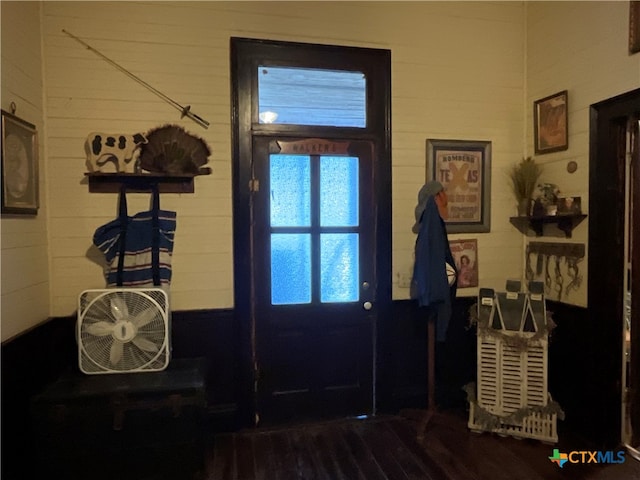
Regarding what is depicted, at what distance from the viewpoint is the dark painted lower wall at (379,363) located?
2363 millimetres

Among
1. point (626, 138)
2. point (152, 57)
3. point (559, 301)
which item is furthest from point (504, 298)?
point (152, 57)

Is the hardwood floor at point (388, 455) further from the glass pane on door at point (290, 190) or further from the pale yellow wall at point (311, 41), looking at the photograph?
the glass pane on door at point (290, 190)

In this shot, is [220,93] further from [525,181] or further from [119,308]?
[525,181]

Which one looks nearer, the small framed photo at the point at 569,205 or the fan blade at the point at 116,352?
the fan blade at the point at 116,352

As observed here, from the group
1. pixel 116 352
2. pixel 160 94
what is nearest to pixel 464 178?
pixel 160 94

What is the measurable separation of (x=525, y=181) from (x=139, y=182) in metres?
2.73

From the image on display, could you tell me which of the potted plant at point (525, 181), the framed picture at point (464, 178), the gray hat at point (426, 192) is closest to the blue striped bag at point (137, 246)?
the gray hat at point (426, 192)

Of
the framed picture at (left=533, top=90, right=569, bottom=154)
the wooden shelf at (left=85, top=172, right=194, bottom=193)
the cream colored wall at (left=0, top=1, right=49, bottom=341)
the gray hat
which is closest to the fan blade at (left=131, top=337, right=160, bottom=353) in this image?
the cream colored wall at (left=0, top=1, right=49, bottom=341)

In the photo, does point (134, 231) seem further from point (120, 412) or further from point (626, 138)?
point (626, 138)

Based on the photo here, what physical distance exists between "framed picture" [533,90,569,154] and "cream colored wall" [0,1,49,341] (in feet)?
11.0

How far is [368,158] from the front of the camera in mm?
3309

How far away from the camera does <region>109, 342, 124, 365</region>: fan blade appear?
268 centimetres

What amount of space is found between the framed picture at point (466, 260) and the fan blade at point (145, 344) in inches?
86.1

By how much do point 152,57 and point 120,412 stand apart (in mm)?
2146
